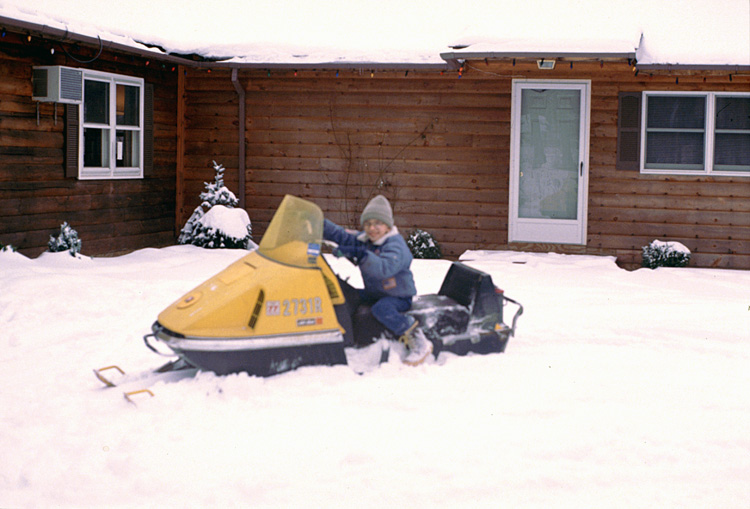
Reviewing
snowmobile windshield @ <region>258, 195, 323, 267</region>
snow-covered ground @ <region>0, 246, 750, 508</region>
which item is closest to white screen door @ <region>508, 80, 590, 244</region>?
snow-covered ground @ <region>0, 246, 750, 508</region>

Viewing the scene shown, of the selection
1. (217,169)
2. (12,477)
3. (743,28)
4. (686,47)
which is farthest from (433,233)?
(12,477)

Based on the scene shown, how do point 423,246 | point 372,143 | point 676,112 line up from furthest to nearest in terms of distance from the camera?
point 372,143 → point 676,112 → point 423,246

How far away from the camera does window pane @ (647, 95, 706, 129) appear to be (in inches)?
456

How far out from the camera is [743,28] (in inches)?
448

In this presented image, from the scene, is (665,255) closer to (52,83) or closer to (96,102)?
(96,102)

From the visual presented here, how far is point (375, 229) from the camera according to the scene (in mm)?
5426

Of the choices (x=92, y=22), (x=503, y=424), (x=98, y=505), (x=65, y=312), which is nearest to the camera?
(x=98, y=505)

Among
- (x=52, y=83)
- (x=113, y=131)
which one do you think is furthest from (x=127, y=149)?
(x=52, y=83)

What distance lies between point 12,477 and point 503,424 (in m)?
2.36

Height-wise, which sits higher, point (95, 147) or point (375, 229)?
point (95, 147)

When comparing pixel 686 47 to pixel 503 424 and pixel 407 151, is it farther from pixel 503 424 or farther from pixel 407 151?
pixel 503 424

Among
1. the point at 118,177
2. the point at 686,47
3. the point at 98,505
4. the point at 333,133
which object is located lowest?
the point at 98,505

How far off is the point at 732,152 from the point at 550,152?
2537 millimetres

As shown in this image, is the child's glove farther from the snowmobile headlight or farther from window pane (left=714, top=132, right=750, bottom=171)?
window pane (left=714, top=132, right=750, bottom=171)
